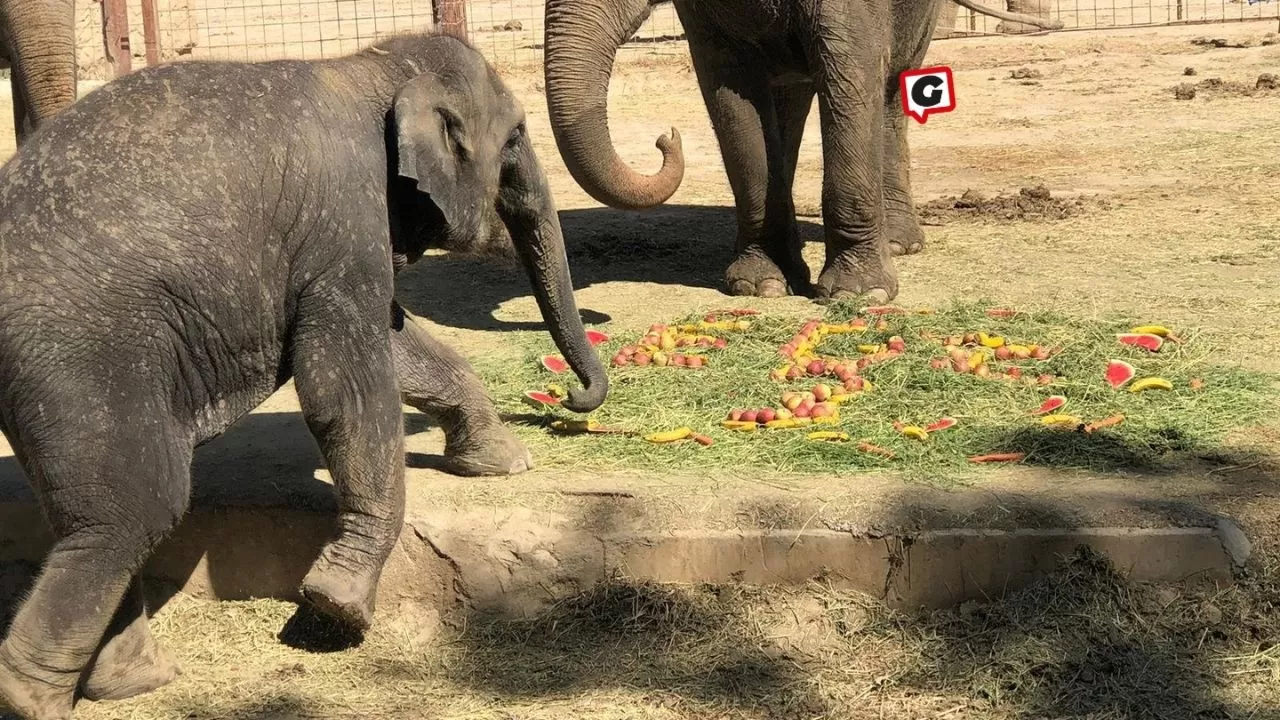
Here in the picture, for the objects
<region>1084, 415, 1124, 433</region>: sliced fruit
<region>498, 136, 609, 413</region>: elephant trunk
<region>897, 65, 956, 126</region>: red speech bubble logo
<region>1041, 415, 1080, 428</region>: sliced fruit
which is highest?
<region>897, 65, 956, 126</region>: red speech bubble logo

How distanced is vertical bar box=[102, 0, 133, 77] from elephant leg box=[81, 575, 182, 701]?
43.8ft

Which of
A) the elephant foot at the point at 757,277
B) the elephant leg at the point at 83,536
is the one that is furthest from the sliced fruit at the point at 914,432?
the elephant foot at the point at 757,277

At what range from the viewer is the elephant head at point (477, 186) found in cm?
500

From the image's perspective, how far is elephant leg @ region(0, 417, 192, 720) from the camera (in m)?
4.46

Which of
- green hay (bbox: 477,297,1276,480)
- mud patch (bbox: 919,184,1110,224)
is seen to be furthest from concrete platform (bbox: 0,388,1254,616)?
mud patch (bbox: 919,184,1110,224)

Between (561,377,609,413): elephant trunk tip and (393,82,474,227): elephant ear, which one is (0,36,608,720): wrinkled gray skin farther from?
(561,377,609,413): elephant trunk tip

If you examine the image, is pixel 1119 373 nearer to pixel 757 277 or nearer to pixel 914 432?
pixel 914 432

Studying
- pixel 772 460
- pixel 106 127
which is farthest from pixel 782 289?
pixel 106 127

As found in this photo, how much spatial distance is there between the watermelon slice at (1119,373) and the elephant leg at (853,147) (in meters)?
2.14

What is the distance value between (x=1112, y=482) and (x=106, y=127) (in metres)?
3.20

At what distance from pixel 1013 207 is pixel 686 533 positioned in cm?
650

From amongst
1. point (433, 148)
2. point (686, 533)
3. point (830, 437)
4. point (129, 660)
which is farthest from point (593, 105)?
point (129, 660)

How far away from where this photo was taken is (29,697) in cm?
460

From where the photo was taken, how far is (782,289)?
9219 mm
